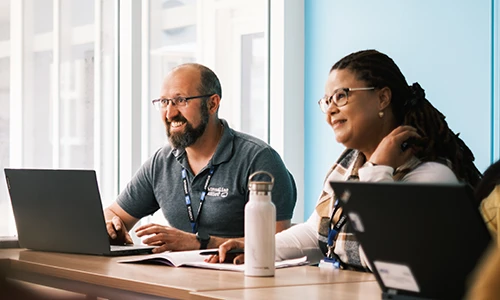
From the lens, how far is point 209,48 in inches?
191

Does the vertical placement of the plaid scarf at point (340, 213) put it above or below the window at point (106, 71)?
below

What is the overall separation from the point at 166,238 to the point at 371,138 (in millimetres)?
736

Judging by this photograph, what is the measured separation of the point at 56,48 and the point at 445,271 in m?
3.27

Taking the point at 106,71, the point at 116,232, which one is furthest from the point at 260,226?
the point at 106,71

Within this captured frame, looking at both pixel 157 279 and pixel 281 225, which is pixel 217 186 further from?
pixel 157 279

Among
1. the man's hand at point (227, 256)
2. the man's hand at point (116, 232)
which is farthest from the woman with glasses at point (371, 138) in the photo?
the man's hand at point (116, 232)

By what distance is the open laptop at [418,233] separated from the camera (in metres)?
1.23

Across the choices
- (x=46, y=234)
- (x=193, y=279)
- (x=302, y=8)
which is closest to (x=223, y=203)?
(x=46, y=234)

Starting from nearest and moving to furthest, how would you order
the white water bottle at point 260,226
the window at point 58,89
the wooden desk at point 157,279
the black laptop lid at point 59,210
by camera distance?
1. the wooden desk at point 157,279
2. the white water bottle at point 260,226
3. the black laptop lid at point 59,210
4. the window at point 58,89

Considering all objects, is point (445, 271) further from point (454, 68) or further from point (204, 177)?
point (454, 68)

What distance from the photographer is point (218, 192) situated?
3078mm

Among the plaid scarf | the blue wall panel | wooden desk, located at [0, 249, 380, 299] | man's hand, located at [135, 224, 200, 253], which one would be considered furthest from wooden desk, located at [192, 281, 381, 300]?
the blue wall panel

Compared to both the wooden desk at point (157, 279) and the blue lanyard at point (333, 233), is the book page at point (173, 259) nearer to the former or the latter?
the wooden desk at point (157, 279)

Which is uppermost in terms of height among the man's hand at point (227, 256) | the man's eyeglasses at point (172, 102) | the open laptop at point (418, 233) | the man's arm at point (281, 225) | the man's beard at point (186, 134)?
the man's eyeglasses at point (172, 102)
